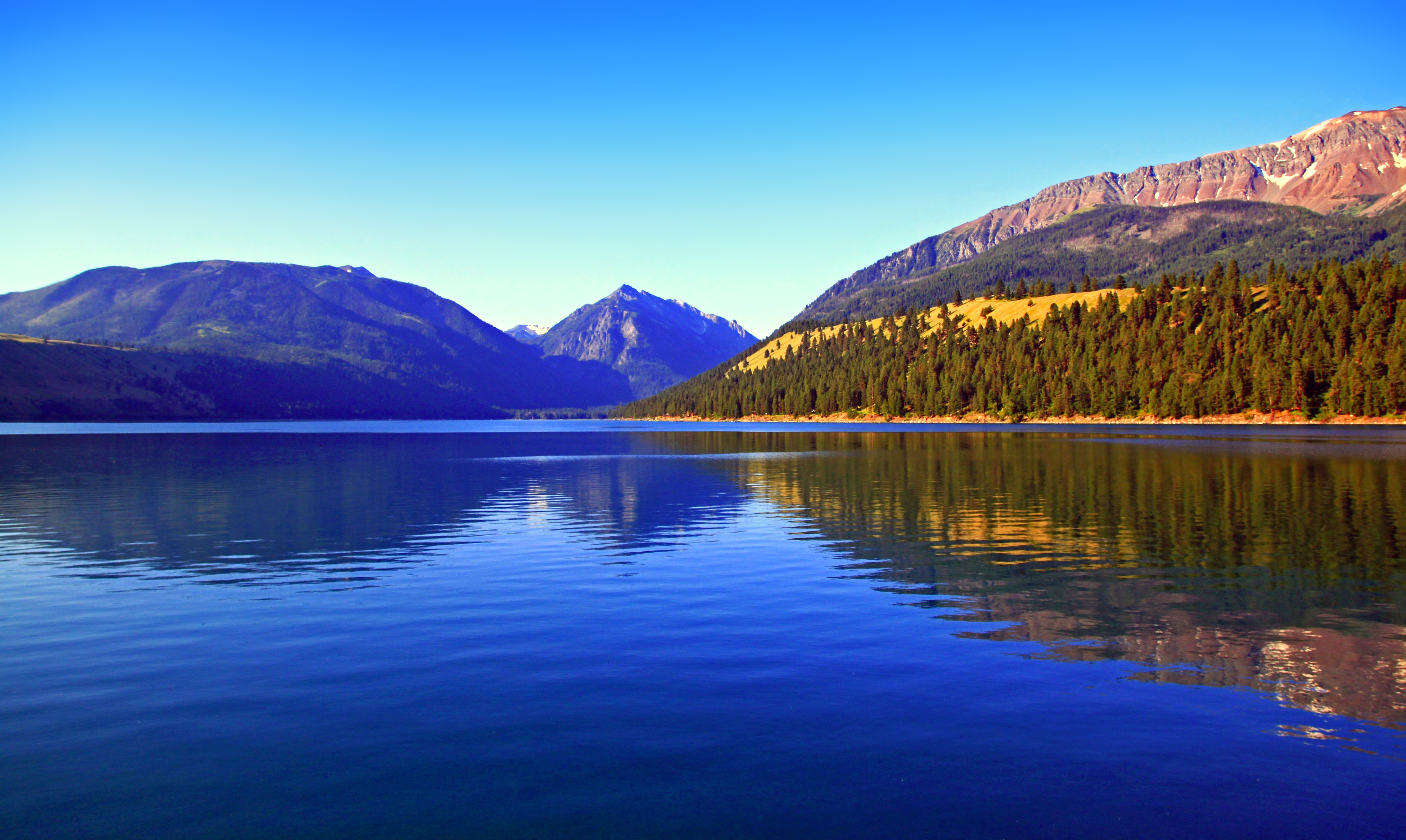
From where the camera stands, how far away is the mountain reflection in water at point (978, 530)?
2198 cm

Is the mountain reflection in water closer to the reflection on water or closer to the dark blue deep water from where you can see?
the reflection on water

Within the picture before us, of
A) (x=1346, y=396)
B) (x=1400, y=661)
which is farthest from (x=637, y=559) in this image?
(x=1346, y=396)

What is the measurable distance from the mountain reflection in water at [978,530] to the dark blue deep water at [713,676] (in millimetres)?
280

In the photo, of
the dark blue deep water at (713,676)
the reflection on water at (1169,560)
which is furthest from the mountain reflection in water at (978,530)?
the dark blue deep water at (713,676)

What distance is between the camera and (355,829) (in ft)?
38.7

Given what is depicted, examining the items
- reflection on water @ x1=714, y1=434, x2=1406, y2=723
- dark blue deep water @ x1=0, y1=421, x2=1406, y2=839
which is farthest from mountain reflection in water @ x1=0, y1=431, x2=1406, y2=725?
dark blue deep water @ x1=0, y1=421, x2=1406, y2=839

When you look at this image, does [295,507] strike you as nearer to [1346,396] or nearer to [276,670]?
[276,670]

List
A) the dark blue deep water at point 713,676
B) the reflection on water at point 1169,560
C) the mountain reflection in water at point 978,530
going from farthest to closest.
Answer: the mountain reflection in water at point 978,530
the reflection on water at point 1169,560
the dark blue deep water at point 713,676

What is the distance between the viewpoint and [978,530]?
41969mm

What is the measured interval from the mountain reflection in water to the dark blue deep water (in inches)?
11.0

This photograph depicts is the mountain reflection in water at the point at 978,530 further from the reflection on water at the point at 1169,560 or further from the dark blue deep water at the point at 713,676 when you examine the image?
the dark blue deep water at the point at 713,676

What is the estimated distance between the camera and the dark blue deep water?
12.4 m

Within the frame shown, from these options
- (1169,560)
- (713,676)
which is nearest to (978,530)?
(1169,560)

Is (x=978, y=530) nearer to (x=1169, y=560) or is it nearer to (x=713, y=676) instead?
(x=1169, y=560)
